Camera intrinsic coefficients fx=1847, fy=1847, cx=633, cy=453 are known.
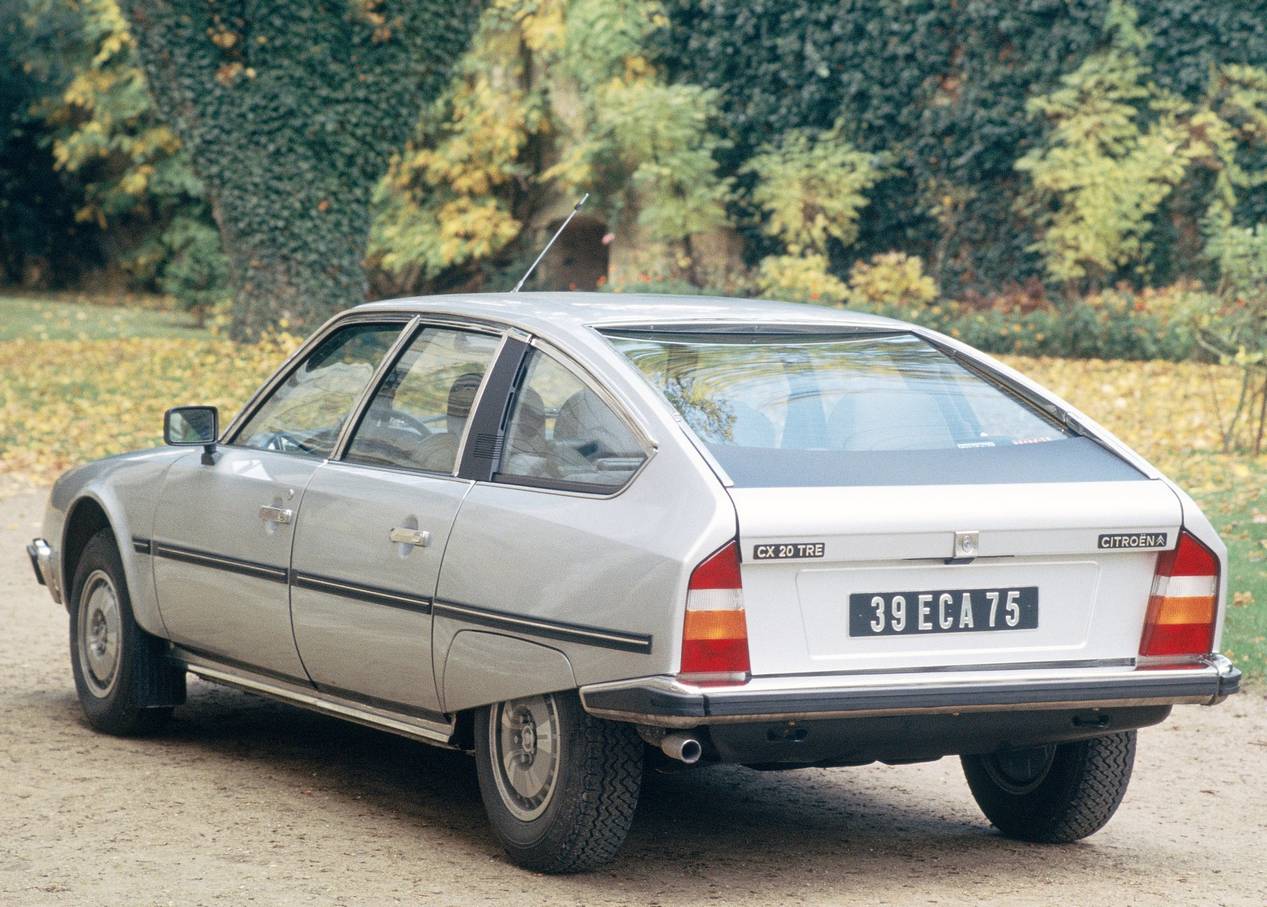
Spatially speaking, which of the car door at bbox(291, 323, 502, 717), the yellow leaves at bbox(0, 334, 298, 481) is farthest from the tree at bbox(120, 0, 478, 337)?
the car door at bbox(291, 323, 502, 717)

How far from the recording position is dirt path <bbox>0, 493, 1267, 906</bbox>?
189 inches

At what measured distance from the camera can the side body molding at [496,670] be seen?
15.5 ft

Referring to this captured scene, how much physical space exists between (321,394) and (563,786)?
75.8 inches

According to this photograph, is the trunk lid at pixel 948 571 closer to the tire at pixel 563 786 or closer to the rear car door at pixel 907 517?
the rear car door at pixel 907 517

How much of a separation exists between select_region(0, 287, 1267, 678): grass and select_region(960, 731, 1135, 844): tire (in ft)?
9.74

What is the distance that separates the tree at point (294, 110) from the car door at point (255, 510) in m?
14.6

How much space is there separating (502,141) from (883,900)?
2491 cm

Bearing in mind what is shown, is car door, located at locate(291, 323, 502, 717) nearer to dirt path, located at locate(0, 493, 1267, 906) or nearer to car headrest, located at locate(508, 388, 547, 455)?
car headrest, located at locate(508, 388, 547, 455)

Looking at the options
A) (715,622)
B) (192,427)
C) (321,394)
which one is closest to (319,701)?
(321,394)

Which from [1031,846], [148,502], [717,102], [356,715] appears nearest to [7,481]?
[148,502]

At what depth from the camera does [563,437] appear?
16.5 ft

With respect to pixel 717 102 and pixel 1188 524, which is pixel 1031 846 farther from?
pixel 717 102

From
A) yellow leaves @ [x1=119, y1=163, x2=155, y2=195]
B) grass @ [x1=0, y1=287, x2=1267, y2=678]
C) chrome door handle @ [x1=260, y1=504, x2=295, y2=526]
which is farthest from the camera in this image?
yellow leaves @ [x1=119, y1=163, x2=155, y2=195]

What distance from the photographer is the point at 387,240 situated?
30.2 m
